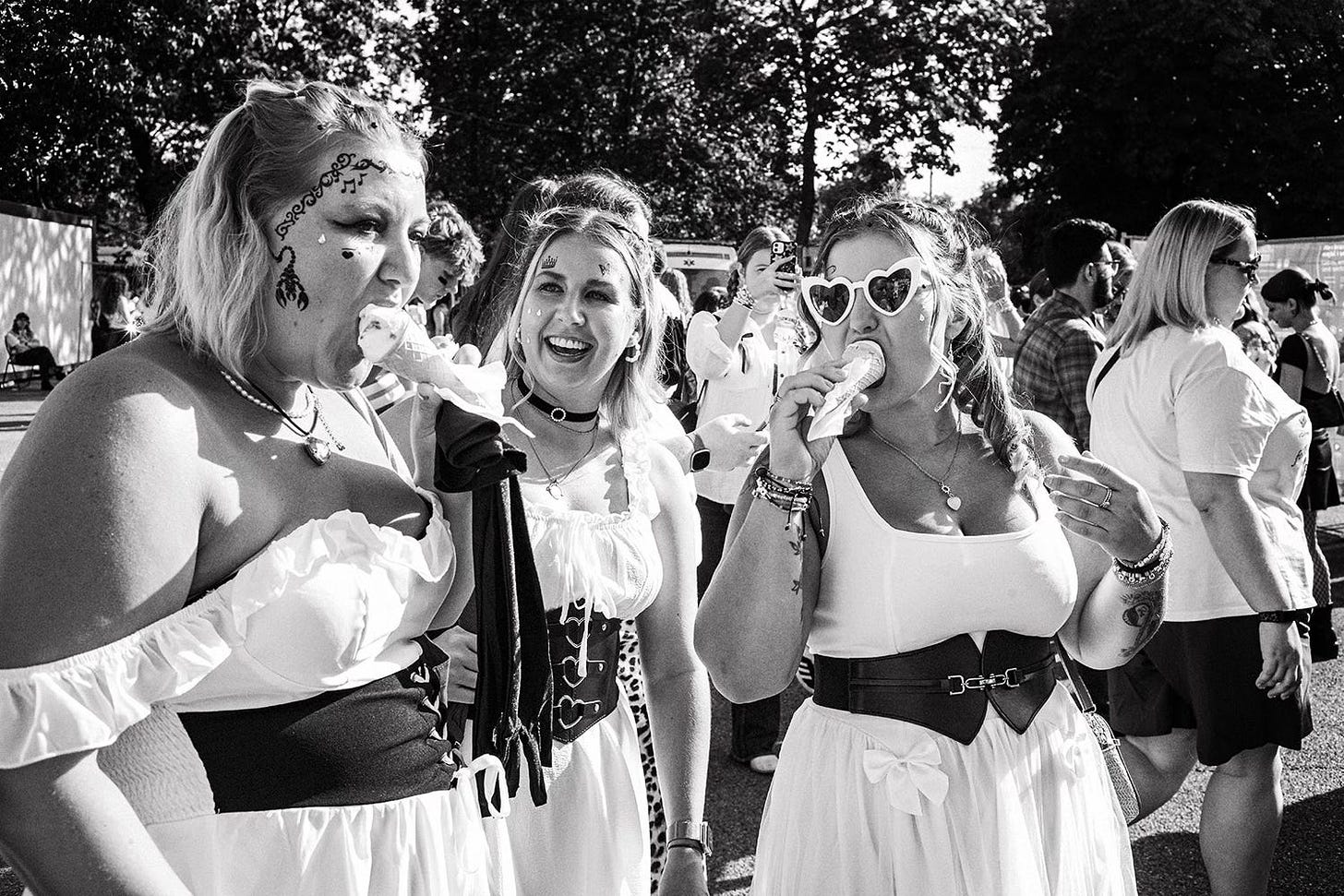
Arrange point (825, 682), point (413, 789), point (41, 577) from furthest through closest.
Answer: point (825, 682), point (413, 789), point (41, 577)

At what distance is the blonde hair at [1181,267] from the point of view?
3.60 meters

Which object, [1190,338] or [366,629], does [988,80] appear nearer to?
[1190,338]

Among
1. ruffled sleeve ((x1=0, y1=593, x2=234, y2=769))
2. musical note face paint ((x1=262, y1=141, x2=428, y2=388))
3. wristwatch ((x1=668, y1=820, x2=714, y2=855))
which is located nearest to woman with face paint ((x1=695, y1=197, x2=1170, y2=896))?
wristwatch ((x1=668, y1=820, x2=714, y2=855))

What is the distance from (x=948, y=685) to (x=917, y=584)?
206 mm

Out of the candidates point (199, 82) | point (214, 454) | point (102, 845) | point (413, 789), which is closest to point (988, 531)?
point (413, 789)

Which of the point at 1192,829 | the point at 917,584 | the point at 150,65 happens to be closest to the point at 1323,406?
the point at 1192,829

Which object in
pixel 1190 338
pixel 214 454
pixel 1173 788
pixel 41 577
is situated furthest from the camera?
pixel 1173 788

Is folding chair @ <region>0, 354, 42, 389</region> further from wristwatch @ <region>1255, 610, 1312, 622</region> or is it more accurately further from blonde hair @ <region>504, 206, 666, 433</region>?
wristwatch @ <region>1255, 610, 1312, 622</region>

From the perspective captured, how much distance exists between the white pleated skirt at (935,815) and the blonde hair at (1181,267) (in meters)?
1.79

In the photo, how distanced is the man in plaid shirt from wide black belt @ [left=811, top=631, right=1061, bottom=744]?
335 centimetres

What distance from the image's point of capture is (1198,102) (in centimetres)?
2980

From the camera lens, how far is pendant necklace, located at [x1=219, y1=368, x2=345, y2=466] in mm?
1690

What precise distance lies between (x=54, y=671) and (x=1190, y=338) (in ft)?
10.7

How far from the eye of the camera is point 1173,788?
3873 millimetres
